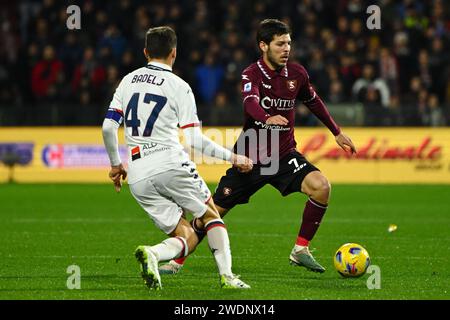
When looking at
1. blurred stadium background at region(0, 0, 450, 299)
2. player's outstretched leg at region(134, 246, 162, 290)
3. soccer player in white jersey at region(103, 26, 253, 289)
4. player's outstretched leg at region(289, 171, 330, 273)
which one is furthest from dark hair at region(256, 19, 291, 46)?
blurred stadium background at region(0, 0, 450, 299)

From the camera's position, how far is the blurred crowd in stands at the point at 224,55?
19797 millimetres

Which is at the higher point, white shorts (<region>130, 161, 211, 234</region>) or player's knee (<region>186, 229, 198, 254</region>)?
white shorts (<region>130, 161, 211, 234</region>)

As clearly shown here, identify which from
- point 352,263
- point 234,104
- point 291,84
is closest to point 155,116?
point 291,84

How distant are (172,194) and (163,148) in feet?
1.16

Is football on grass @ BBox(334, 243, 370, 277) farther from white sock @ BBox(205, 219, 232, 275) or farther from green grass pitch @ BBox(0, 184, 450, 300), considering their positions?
white sock @ BBox(205, 219, 232, 275)

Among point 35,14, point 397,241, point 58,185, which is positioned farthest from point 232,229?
point 35,14

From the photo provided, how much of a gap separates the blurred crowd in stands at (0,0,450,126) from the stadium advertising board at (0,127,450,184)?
290 millimetres

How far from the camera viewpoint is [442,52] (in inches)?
816

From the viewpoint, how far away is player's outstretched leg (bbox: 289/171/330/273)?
8914 mm

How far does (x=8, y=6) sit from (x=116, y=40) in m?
4.41

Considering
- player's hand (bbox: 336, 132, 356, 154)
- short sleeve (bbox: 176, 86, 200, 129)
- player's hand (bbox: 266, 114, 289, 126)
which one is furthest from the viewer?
player's hand (bbox: 336, 132, 356, 154)

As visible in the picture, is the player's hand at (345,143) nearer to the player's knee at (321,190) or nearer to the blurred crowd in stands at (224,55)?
the player's knee at (321,190)

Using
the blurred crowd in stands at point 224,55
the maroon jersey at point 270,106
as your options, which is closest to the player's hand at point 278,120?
the maroon jersey at point 270,106

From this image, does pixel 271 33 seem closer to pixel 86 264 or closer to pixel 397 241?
pixel 86 264
